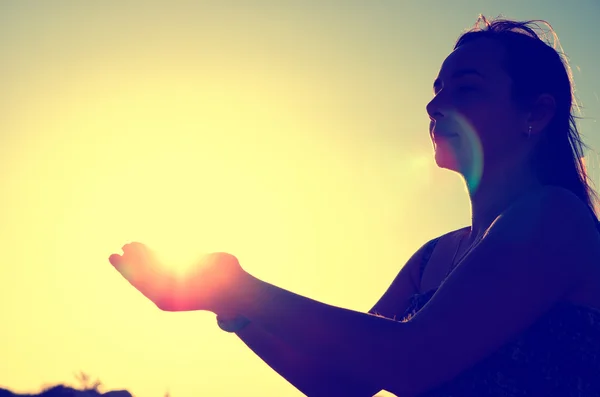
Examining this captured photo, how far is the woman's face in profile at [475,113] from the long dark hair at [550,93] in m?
0.08

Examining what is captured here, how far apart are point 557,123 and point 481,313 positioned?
1.45 metres

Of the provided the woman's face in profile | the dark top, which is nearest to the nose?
the woman's face in profile

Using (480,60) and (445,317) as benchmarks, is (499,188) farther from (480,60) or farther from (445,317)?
(445,317)

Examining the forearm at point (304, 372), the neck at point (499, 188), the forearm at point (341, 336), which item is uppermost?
the neck at point (499, 188)

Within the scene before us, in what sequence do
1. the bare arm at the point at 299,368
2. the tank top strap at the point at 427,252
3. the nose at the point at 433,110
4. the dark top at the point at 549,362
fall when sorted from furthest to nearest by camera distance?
1. the tank top strap at the point at 427,252
2. the nose at the point at 433,110
3. the bare arm at the point at 299,368
4. the dark top at the point at 549,362

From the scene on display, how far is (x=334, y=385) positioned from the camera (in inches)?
120

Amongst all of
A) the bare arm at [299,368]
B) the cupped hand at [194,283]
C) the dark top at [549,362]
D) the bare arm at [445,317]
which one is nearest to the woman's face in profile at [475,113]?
the bare arm at [445,317]

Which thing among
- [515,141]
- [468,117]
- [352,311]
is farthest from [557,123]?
[352,311]

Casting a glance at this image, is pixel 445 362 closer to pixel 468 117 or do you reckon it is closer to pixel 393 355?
pixel 393 355

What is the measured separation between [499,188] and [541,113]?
Answer: 1.42ft

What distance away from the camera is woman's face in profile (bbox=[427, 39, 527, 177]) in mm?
2943

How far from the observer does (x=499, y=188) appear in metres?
2.99

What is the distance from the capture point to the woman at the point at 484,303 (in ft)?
6.67

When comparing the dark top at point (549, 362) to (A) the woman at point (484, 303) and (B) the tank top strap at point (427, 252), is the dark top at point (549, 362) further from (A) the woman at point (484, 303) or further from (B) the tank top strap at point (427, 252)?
(B) the tank top strap at point (427, 252)
